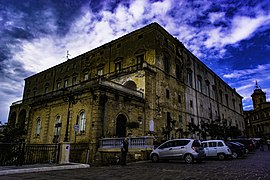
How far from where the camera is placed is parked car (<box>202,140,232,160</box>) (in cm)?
1477

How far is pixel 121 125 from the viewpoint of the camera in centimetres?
1927

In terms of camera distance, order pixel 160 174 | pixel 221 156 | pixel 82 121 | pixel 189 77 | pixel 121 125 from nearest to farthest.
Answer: pixel 160 174 < pixel 221 156 < pixel 82 121 < pixel 121 125 < pixel 189 77

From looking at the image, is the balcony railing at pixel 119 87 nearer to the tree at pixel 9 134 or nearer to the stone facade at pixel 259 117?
the tree at pixel 9 134

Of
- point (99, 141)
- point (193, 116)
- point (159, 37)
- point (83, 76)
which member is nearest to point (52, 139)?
point (99, 141)

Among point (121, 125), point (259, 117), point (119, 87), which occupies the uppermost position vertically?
point (259, 117)

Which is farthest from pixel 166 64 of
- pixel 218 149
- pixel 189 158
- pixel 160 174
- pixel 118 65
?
pixel 160 174

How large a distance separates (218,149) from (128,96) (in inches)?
348

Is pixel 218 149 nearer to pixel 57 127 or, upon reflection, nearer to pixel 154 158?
pixel 154 158

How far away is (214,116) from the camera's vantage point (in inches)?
1430

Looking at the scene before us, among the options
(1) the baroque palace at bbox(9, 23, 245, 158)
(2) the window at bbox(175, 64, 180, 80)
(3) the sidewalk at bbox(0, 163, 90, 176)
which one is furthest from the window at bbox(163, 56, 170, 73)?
(3) the sidewalk at bbox(0, 163, 90, 176)

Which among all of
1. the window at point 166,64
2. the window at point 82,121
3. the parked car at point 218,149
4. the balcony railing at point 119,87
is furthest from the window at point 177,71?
the window at point 82,121

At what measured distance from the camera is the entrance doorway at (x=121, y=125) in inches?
743

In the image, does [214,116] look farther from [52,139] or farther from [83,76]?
[52,139]

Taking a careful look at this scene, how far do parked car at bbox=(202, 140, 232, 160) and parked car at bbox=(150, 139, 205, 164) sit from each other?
2601mm
